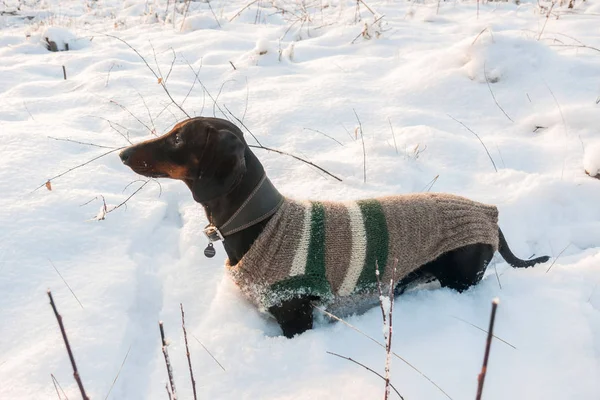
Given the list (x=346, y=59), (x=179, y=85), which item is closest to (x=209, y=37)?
(x=179, y=85)

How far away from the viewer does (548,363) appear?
1787 millimetres

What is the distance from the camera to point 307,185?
3088 millimetres

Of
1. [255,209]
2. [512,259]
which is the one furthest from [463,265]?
[255,209]

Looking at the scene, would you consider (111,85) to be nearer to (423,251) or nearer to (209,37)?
(209,37)

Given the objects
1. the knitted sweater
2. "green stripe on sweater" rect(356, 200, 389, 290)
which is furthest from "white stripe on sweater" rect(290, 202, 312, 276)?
"green stripe on sweater" rect(356, 200, 389, 290)

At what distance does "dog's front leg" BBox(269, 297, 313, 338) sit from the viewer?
2.08 metres

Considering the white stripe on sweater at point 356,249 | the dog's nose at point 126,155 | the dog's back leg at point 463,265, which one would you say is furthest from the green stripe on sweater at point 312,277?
the dog's nose at point 126,155

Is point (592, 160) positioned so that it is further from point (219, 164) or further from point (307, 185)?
point (219, 164)

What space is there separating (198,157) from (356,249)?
812 mm

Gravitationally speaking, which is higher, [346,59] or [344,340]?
[346,59]

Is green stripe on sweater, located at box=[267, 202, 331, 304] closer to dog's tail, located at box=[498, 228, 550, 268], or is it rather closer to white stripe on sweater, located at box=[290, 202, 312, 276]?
white stripe on sweater, located at box=[290, 202, 312, 276]

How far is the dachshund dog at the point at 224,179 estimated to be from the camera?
6.58ft

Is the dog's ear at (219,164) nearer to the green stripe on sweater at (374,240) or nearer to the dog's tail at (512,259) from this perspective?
the green stripe on sweater at (374,240)

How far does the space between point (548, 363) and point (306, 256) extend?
1.04 metres
